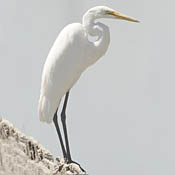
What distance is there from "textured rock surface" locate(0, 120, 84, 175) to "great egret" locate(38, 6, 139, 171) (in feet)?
0.89

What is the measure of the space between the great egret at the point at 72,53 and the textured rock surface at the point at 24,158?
271 millimetres

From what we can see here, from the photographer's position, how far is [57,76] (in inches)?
205

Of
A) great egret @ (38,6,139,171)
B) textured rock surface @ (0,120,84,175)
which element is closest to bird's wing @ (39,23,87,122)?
great egret @ (38,6,139,171)

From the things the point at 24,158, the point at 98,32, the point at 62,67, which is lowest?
the point at 24,158

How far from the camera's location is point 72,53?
513 centimetres

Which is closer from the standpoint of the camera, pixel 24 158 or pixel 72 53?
pixel 72 53

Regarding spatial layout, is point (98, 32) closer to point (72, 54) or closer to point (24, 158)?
point (72, 54)

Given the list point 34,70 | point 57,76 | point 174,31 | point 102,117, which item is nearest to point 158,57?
point 174,31

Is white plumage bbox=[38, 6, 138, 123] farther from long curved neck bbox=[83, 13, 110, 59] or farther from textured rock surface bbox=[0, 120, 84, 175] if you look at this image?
textured rock surface bbox=[0, 120, 84, 175]

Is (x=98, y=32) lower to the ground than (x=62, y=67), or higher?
higher

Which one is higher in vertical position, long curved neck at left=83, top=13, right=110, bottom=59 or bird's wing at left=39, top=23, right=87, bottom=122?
long curved neck at left=83, top=13, right=110, bottom=59

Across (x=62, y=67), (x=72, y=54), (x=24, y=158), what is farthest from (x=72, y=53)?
(x=24, y=158)

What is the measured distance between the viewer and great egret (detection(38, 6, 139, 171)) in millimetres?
5113

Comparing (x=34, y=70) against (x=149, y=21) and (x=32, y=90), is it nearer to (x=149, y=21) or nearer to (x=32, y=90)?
(x=32, y=90)
